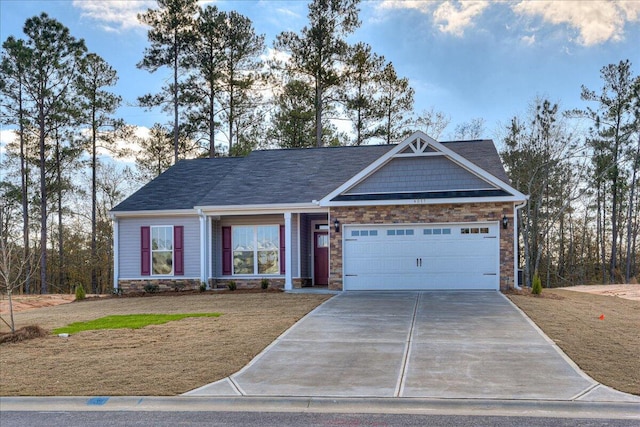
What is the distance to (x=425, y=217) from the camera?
1783 cm

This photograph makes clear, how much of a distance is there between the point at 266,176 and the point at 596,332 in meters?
13.3

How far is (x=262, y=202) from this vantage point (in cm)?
1959

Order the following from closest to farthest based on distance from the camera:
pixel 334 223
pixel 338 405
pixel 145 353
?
pixel 338 405 → pixel 145 353 → pixel 334 223

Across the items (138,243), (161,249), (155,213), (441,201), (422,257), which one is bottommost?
(422,257)

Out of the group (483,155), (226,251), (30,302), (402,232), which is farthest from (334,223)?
(30,302)

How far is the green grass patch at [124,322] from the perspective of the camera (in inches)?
498

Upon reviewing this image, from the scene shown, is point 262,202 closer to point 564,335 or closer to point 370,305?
point 370,305

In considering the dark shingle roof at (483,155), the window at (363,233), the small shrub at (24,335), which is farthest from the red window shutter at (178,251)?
the dark shingle roof at (483,155)

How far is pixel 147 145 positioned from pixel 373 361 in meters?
30.2

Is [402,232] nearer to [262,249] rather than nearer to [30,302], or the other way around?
[262,249]

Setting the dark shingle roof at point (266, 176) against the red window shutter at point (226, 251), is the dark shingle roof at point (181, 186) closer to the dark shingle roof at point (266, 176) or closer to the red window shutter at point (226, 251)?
the dark shingle roof at point (266, 176)

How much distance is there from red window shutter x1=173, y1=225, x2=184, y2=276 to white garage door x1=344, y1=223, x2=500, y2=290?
584cm

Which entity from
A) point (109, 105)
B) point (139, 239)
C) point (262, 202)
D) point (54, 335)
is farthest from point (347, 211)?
point (109, 105)

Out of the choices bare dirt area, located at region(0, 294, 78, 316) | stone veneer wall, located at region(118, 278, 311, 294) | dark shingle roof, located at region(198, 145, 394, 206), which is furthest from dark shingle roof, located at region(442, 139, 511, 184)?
bare dirt area, located at region(0, 294, 78, 316)
